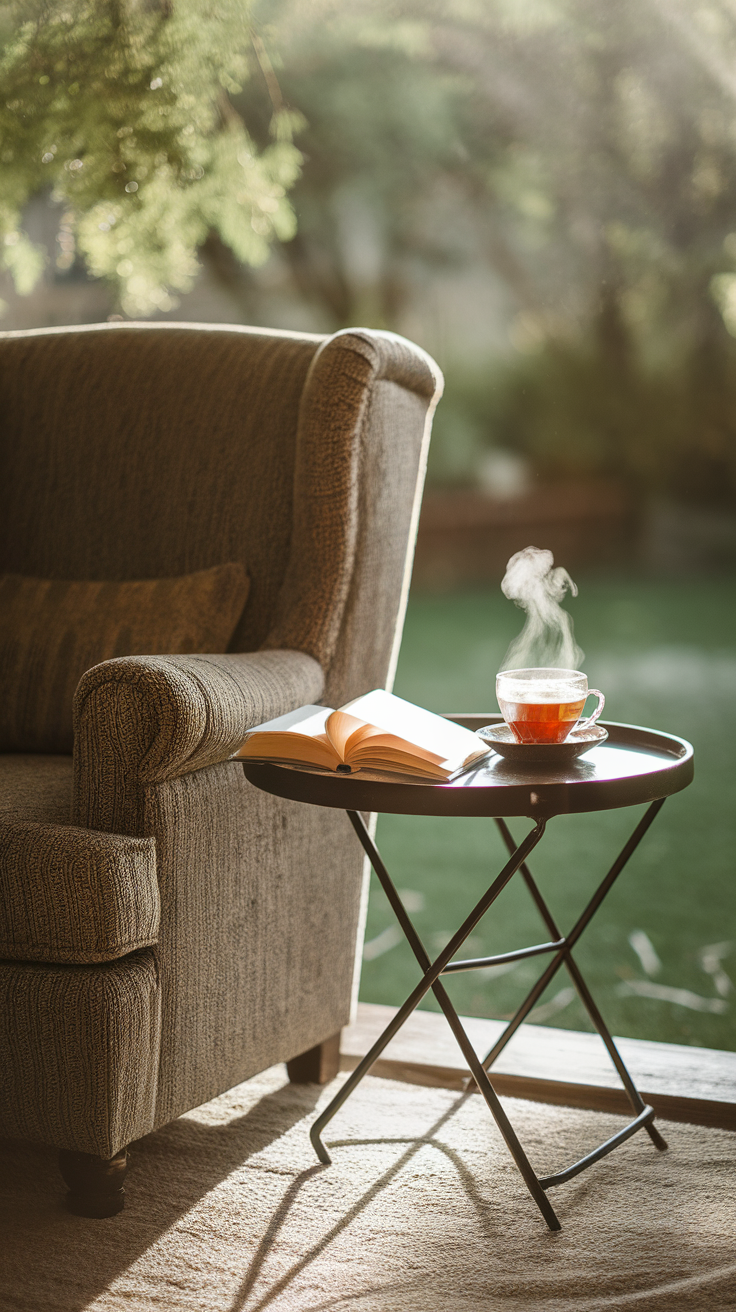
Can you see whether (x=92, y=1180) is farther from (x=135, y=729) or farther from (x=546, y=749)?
(x=546, y=749)

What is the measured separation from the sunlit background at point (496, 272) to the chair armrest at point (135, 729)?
1.42m

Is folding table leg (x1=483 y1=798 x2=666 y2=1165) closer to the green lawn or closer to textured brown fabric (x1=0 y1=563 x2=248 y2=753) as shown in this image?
textured brown fabric (x1=0 y1=563 x2=248 y2=753)

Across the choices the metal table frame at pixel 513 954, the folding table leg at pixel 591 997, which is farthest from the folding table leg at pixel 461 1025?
the folding table leg at pixel 591 997

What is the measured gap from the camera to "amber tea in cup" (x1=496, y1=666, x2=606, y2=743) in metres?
1.37

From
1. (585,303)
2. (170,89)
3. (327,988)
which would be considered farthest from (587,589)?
(327,988)

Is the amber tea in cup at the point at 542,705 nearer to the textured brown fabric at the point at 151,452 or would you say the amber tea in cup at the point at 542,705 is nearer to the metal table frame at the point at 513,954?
the metal table frame at the point at 513,954

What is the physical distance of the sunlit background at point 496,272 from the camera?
251 centimetres

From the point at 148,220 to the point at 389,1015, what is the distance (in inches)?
66.2

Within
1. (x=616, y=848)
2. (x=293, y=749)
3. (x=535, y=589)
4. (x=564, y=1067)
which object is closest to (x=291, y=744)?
(x=293, y=749)

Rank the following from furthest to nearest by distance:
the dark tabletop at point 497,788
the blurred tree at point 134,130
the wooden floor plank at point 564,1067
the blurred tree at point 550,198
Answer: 1. the blurred tree at point 550,198
2. the blurred tree at point 134,130
3. the wooden floor plank at point 564,1067
4. the dark tabletop at point 497,788

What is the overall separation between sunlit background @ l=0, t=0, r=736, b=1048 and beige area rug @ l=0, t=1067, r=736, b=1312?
3.03 ft

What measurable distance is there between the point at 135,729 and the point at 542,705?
0.46 metres

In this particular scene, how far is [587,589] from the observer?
18.6ft

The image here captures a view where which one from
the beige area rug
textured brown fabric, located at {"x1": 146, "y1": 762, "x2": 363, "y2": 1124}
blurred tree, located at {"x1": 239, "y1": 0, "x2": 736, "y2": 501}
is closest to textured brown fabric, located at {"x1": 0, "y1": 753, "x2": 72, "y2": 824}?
textured brown fabric, located at {"x1": 146, "y1": 762, "x2": 363, "y2": 1124}
